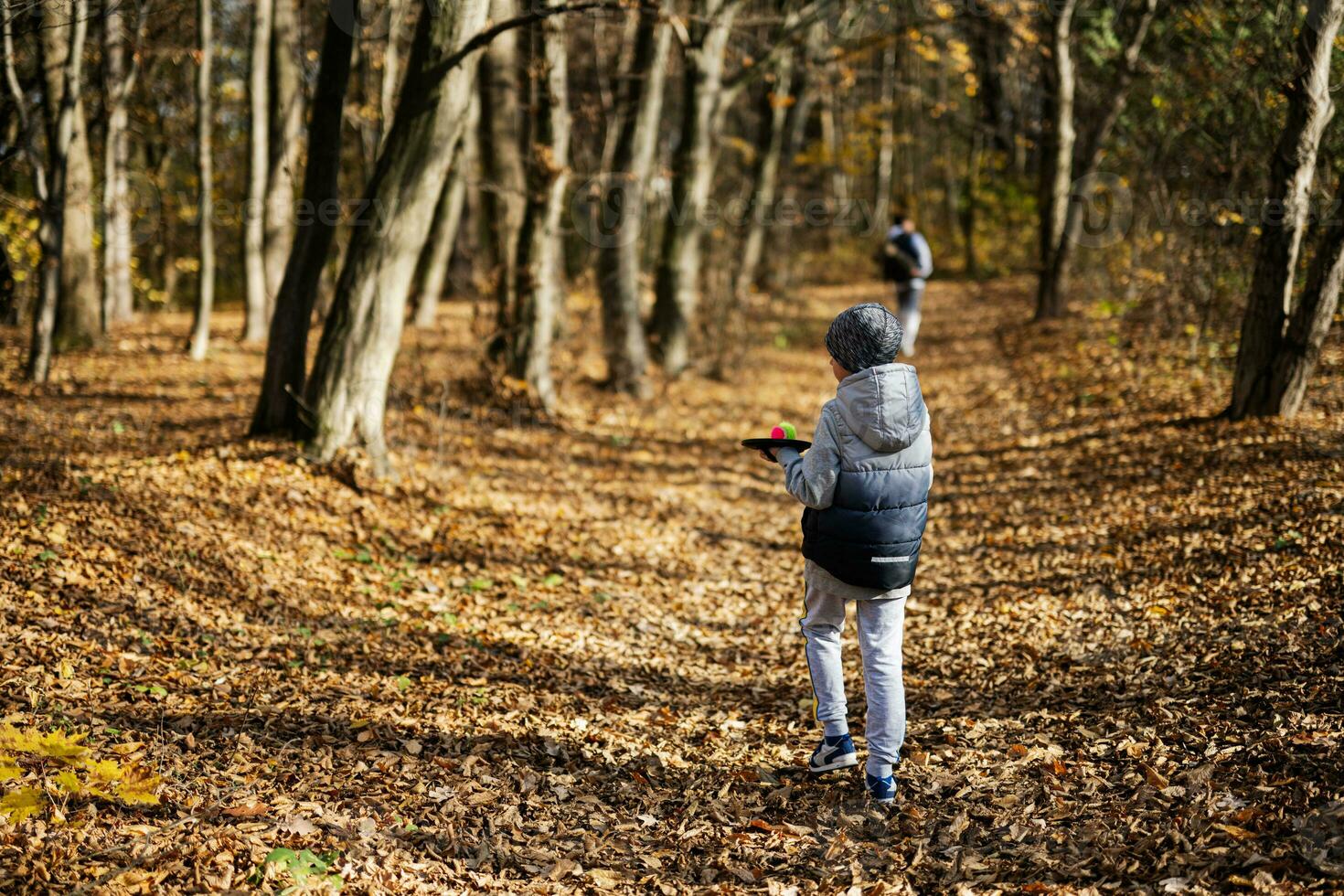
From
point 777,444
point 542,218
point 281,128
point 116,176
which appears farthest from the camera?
point 116,176

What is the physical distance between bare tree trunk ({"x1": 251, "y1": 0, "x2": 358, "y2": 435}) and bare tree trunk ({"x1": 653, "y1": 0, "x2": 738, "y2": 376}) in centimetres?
573

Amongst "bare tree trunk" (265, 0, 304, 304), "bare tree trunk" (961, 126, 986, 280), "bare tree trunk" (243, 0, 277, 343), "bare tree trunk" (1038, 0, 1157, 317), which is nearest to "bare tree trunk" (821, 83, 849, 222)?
"bare tree trunk" (961, 126, 986, 280)

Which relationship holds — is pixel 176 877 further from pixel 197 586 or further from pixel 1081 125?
pixel 1081 125

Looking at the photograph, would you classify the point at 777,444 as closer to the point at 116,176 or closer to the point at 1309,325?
the point at 1309,325

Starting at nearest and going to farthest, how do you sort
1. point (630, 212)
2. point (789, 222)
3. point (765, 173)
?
1. point (630, 212)
2. point (765, 173)
3. point (789, 222)

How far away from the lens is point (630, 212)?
39.3 ft

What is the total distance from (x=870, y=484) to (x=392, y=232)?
17.0 feet

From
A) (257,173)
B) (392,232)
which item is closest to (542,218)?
(392,232)

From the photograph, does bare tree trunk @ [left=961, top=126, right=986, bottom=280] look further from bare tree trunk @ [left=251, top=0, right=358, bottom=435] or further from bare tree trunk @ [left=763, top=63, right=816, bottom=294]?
bare tree trunk @ [left=251, top=0, right=358, bottom=435]

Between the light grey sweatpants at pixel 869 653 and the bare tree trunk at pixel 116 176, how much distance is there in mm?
10980

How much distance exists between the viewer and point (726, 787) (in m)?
4.41

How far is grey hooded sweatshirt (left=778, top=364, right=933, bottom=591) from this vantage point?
3801 millimetres

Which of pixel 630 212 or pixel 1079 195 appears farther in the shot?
pixel 1079 195

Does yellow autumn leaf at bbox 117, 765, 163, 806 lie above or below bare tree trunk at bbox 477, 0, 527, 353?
below
